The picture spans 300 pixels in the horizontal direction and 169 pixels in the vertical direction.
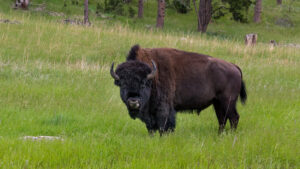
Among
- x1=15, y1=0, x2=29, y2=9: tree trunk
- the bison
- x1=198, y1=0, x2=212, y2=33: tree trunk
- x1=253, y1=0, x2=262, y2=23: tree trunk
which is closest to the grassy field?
the bison

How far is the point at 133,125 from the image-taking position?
7145mm

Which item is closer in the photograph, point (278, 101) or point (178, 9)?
point (278, 101)

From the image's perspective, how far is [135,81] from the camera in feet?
18.3

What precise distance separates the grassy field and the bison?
432 mm

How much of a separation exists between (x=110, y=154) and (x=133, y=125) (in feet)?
8.05

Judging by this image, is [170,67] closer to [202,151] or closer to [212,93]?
[212,93]

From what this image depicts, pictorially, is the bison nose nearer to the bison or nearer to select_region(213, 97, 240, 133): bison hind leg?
the bison

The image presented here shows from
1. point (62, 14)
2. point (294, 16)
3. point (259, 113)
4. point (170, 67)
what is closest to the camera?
point (170, 67)

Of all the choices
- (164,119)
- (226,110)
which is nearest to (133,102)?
(164,119)

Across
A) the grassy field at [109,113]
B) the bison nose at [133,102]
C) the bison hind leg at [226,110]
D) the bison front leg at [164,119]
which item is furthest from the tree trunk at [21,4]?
the bison nose at [133,102]

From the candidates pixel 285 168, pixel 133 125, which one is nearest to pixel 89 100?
pixel 133 125

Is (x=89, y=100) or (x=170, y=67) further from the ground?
(x=170, y=67)

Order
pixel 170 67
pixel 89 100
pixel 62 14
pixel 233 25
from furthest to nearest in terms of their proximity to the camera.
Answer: pixel 233 25 < pixel 62 14 < pixel 89 100 < pixel 170 67

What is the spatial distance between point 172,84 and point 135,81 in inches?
41.0
